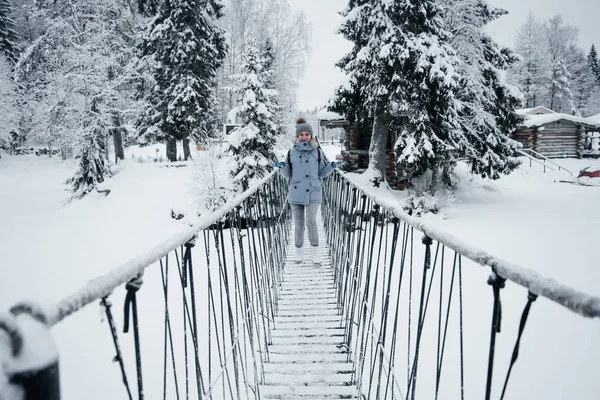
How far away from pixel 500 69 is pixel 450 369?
11.5 m

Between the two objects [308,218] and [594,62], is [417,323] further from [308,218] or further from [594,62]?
[594,62]

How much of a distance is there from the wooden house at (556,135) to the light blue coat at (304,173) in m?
29.3

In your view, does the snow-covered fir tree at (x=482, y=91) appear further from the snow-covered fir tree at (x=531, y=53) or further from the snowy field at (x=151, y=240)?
the snow-covered fir tree at (x=531, y=53)

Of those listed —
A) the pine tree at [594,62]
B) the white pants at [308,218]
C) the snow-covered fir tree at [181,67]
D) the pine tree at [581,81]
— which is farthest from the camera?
the pine tree at [594,62]

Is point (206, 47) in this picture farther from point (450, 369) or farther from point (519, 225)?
point (450, 369)

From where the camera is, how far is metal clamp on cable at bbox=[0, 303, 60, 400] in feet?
1.41

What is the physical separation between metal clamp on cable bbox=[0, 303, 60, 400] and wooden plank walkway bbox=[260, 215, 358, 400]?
2.37 meters

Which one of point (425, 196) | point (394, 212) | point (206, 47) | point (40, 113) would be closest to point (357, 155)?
point (425, 196)

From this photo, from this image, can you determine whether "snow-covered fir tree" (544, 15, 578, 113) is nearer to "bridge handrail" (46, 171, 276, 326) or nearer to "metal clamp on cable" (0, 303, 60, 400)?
"bridge handrail" (46, 171, 276, 326)

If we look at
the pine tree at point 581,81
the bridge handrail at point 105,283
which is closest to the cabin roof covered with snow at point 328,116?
the bridge handrail at point 105,283

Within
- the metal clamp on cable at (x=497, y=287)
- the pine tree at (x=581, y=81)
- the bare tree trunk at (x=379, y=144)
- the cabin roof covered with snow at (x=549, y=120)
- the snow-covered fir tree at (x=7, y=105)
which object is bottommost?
the metal clamp on cable at (x=497, y=287)

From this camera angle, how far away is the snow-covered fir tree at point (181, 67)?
54.6ft

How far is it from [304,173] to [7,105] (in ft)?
93.7

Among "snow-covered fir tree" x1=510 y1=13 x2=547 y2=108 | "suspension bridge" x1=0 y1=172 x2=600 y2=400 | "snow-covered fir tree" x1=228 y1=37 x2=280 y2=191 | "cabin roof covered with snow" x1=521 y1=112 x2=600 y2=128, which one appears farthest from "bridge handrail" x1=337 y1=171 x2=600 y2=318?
"snow-covered fir tree" x1=510 y1=13 x2=547 y2=108
